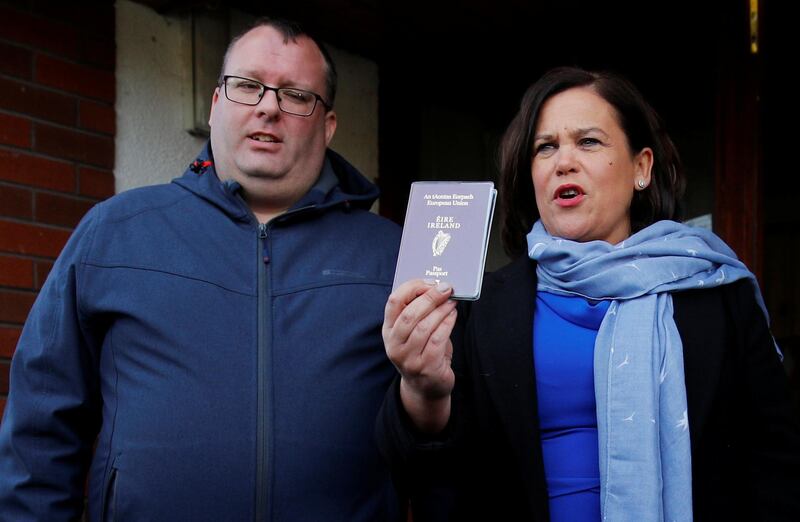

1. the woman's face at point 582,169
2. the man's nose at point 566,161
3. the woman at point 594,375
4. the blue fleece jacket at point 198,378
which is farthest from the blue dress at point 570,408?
the blue fleece jacket at point 198,378

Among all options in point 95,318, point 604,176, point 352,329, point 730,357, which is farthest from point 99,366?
point 730,357

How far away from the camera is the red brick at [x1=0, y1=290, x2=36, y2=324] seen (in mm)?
2629

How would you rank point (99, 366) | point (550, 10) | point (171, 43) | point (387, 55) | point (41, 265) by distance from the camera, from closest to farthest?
point (99, 366), point (41, 265), point (171, 43), point (550, 10), point (387, 55)

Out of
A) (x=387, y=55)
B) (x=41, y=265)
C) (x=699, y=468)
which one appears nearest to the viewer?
(x=699, y=468)

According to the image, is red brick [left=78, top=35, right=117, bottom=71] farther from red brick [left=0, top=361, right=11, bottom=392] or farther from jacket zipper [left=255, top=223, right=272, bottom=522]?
jacket zipper [left=255, top=223, right=272, bottom=522]

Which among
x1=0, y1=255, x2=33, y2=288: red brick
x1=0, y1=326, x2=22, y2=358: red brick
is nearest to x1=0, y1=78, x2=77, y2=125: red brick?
x1=0, y1=255, x2=33, y2=288: red brick

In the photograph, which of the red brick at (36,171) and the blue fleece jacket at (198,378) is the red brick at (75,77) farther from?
the blue fleece jacket at (198,378)

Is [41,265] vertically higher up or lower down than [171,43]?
lower down

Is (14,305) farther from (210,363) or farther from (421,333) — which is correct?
(421,333)

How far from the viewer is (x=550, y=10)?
358 cm

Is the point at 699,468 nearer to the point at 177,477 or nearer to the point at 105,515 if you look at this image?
the point at 177,477

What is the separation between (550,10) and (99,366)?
261 cm

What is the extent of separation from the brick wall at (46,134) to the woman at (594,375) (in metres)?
1.61

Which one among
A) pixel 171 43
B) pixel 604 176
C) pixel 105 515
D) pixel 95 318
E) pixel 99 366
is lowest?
pixel 105 515
